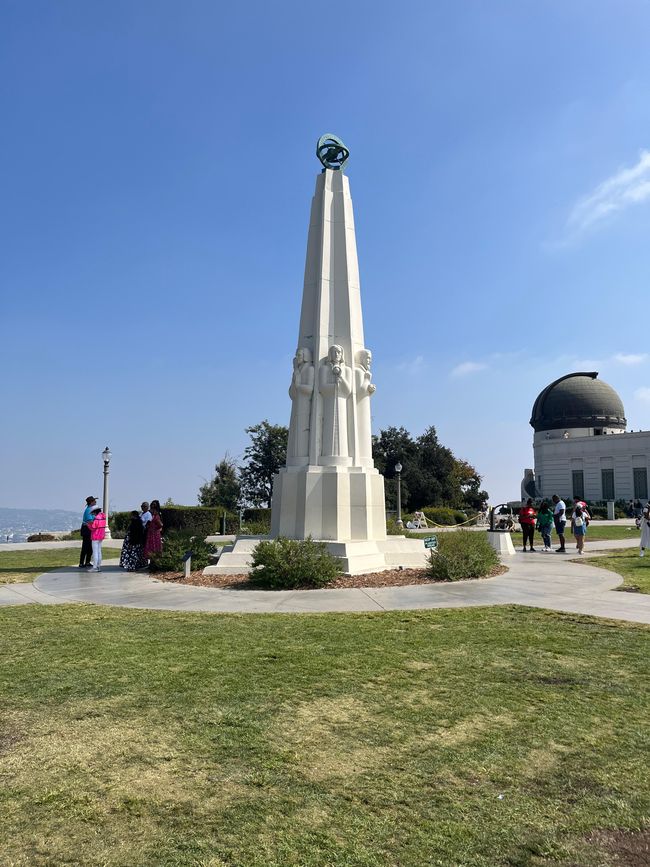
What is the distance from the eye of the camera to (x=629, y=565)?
14.5 metres

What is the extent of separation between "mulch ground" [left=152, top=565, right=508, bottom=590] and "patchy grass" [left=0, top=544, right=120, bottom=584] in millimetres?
3114

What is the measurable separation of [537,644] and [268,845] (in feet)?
14.9

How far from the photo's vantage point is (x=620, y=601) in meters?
9.20

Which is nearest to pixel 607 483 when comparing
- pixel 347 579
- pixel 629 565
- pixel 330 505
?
pixel 629 565

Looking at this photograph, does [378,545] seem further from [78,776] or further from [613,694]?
[78,776]

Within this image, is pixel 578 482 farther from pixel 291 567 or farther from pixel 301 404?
pixel 291 567

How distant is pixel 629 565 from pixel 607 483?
50.7 metres

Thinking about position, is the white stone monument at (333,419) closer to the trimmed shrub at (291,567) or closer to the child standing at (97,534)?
the trimmed shrub at (291,567)

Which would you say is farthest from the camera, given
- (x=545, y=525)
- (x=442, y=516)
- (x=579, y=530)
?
(x=442, y=516)

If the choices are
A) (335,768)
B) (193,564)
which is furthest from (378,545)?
(335,768)

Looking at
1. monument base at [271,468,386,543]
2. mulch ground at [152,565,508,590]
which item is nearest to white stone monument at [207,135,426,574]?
monument base at [271,468,386,543]

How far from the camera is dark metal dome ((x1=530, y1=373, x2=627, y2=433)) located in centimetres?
6888

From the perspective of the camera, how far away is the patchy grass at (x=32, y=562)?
13383 millimetres

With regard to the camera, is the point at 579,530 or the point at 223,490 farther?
the point at 223,490
